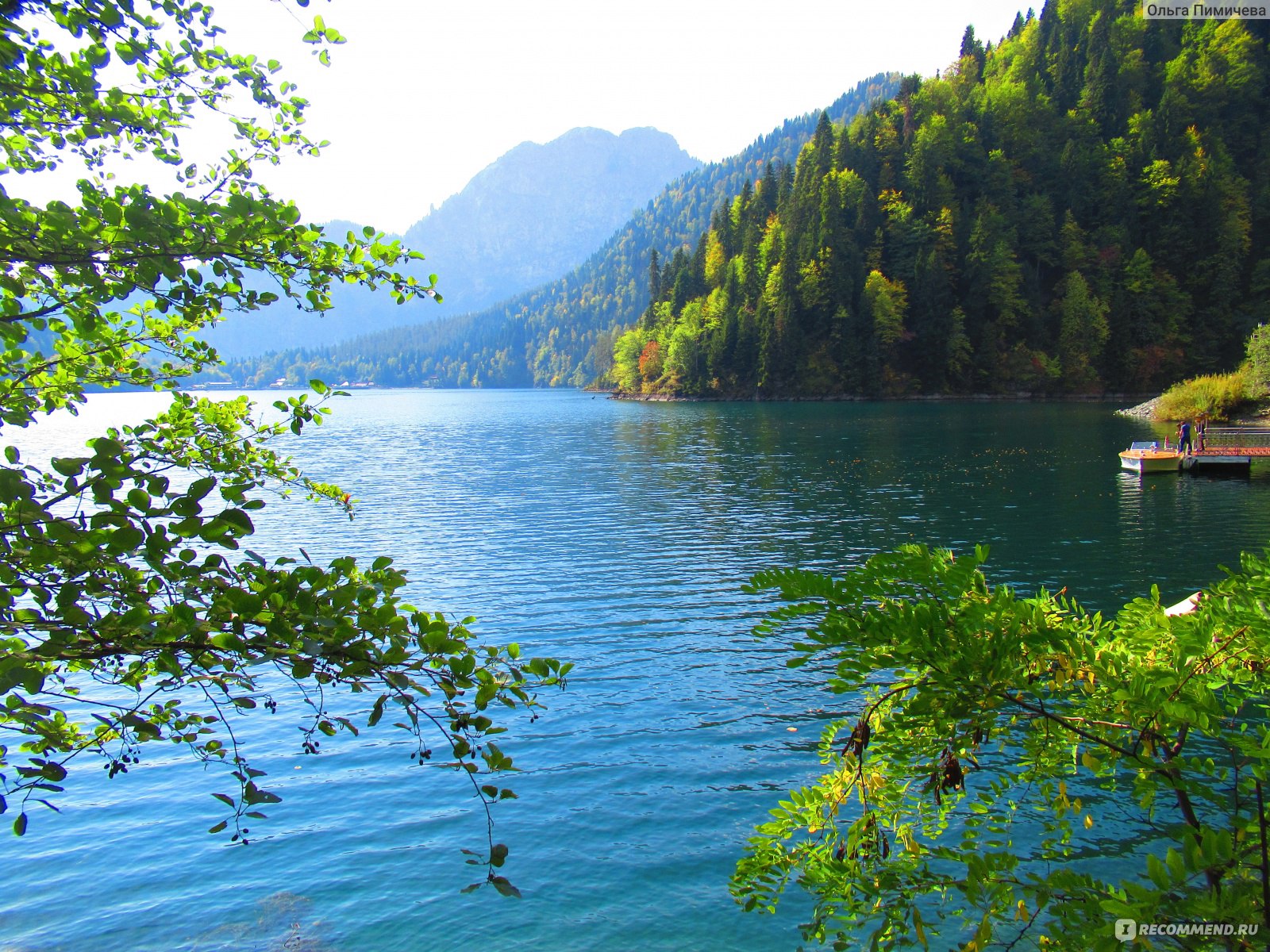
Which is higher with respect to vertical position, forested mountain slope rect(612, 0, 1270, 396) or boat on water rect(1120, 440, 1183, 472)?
forested mountain slope rect(612, 0, 1270, 396)

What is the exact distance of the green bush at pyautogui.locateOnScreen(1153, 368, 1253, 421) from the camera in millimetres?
54688

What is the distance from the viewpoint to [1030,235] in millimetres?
110188

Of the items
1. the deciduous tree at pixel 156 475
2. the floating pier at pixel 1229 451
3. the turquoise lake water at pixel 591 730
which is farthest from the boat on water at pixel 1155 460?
the deciduous tree at pixel 156 475

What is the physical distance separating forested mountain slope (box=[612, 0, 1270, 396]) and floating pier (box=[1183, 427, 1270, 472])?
5645 cm

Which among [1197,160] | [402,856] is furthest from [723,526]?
[1197,160]

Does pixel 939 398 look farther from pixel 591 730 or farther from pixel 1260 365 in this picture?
pixel 591 730

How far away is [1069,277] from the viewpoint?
104m

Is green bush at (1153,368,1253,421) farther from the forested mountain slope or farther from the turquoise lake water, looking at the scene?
the forested mountain slope

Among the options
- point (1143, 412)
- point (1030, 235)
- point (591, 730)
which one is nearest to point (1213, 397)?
point (1143, 412)

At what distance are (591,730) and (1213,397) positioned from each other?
6244 cm

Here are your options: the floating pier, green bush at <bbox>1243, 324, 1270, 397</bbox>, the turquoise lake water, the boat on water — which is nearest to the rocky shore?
green bush at <bbox>1243, 324, 1270, 397</bbox>

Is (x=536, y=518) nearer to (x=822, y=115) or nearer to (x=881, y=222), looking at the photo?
(x=881, y=222)

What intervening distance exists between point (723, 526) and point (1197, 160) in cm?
11586

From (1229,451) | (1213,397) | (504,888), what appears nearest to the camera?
(504,888)
